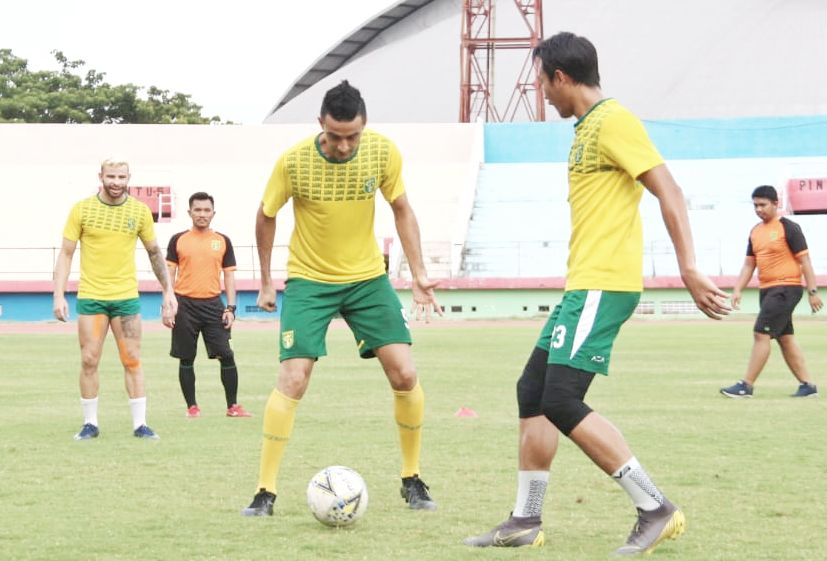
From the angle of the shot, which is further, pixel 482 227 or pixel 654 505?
pixel 482 227

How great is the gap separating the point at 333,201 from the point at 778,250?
7.86m

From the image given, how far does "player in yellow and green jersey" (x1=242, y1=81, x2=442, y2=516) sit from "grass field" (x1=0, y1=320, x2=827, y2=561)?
0.45 meters

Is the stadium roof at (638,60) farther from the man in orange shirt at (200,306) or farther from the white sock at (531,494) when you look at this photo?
the white sock at (531,494)

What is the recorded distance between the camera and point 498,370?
63.3 feet

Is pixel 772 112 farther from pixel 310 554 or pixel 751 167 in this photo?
pixel 310 554

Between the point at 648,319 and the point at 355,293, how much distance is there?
29.3 m

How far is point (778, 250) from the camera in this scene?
14703mm

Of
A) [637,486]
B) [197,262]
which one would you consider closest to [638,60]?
[197,262]

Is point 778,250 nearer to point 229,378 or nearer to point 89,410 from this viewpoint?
point 229,378

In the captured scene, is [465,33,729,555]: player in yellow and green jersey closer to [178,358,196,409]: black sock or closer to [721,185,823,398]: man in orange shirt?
[178,358,196,409]: black sock

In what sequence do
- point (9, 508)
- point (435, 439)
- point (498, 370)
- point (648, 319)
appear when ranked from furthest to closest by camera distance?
point (648, 319)
point (498, 370)
point (435, 439)
point (9, 508)

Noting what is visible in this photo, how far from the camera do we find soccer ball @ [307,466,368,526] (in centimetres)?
734

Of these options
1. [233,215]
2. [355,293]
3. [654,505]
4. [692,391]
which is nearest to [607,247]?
[654,505]

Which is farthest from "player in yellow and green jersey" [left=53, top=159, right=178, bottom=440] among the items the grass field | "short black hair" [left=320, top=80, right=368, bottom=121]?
"short black hair" [left=320, top=80, right=368, bottom=121]
